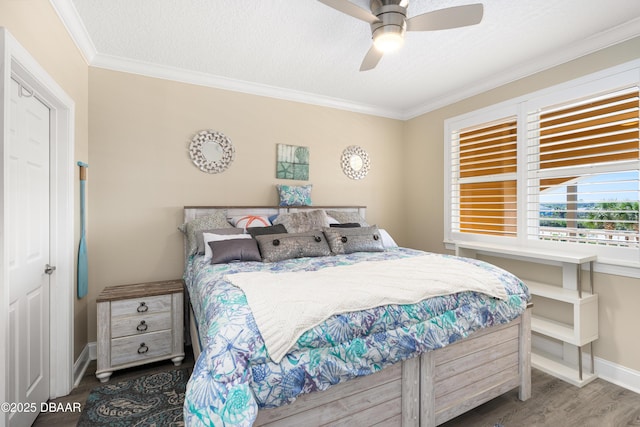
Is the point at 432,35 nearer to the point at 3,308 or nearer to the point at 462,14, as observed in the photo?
the point at 462,14

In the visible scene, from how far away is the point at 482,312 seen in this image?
178 cm

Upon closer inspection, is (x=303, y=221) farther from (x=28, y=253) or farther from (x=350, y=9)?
(x=28, y=253)

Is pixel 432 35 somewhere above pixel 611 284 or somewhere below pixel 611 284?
above

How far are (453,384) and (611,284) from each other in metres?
1.74

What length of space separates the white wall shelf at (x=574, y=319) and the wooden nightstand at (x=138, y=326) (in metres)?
3.06

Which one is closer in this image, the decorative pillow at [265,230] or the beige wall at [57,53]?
the beige wall at [57,53]

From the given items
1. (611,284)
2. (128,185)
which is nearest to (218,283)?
(128,185)

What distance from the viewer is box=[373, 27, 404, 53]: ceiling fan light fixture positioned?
1.87 metres

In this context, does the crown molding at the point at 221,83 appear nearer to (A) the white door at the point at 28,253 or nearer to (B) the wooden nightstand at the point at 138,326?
(A) the white door at the point at 28,253

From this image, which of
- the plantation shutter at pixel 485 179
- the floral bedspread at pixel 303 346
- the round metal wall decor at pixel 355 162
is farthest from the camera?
the round metal wall decor at pixel 355 162

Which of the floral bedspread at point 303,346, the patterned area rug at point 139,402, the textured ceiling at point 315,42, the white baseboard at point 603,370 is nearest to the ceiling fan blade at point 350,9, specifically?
the textured ceiling at point 315,42

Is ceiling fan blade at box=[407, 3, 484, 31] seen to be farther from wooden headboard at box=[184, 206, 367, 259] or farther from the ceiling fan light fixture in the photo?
wooden headboard at box=[184, 206, 367, 259]

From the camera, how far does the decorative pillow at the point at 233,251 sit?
232cm

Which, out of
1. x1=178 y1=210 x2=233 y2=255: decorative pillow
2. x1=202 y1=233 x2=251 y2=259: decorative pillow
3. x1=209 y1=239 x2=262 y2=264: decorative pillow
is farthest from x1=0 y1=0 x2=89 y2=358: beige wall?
x1=209 y1=239 x2=262 y2=264: decorative pillow
